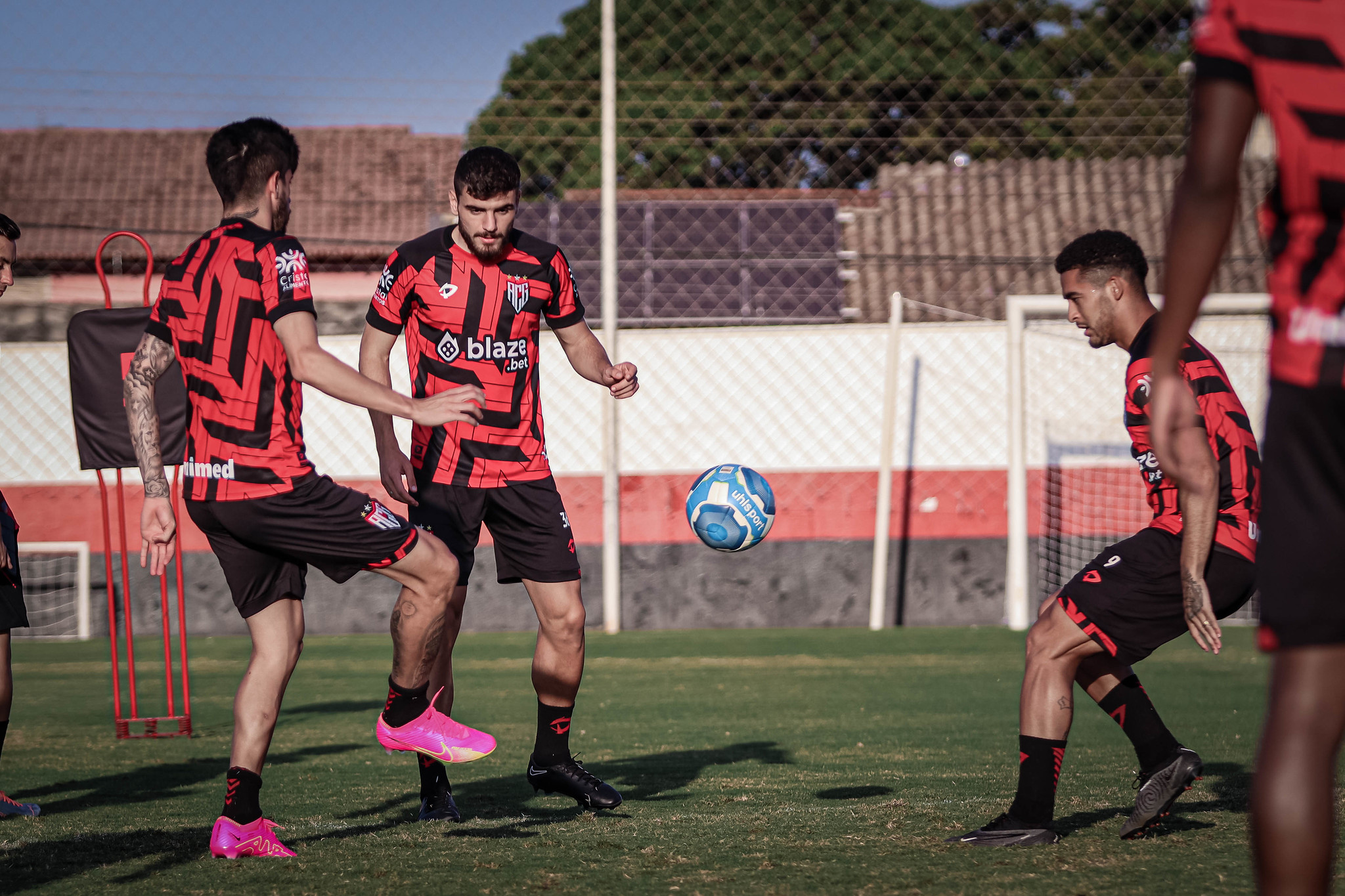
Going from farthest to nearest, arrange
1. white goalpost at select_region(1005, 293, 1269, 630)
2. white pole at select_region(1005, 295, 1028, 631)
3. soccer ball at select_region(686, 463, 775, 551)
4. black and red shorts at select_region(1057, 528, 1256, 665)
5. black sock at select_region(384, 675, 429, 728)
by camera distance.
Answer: white goalpost at select_region(1005, 293, 1269, 630)
white pole at select_region(1005, 295, 1028, 631)
soccer ball at select_region(686, 463, 775, 551)
black sock at select_region(384, 675, 429, 728)
black and red shorts at select_region(1057, 528, 1256, 665)

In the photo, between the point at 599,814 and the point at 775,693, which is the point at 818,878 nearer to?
the point at 599,814

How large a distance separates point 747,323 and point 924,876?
33.1 feet

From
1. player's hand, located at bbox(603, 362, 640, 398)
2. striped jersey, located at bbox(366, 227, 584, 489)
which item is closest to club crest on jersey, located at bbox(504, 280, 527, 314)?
striped jersey, located at bbox(366, 227, 584, 489)

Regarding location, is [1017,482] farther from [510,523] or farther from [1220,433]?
[510,523]

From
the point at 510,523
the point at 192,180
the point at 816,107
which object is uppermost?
the point at 192,180

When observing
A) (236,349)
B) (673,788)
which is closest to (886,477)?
(673,788)

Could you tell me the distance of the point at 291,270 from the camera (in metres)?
3.68

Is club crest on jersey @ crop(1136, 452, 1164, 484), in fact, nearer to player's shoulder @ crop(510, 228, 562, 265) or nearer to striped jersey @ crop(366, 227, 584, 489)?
striped jersey @ crop(366, 227, 584, 489)

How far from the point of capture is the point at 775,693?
7418mm

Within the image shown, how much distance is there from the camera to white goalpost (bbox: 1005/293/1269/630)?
36.3 ft

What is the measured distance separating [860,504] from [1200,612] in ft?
25.0

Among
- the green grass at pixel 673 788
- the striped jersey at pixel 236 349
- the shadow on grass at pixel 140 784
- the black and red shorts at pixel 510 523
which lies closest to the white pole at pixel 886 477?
the green grass at pixel 673 788

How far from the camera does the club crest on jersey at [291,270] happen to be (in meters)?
3.67

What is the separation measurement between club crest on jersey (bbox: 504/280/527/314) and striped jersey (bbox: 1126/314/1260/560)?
2.12 meters
